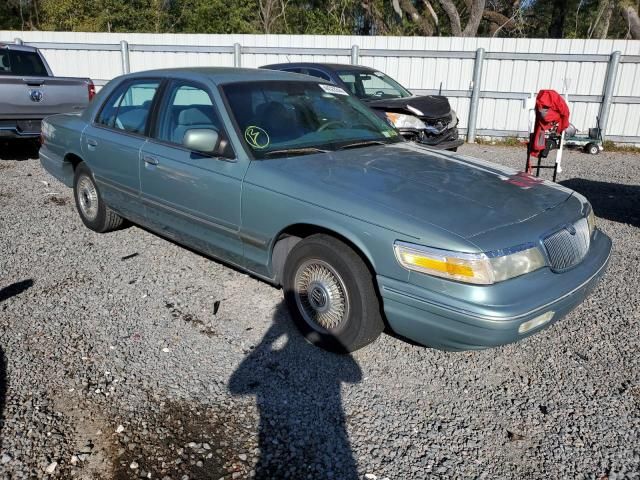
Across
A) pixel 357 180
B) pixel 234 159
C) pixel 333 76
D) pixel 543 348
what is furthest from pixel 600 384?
pixel 333 76

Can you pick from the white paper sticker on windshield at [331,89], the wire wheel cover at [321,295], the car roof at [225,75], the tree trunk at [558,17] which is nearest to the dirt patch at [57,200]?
the car roof at [225,75]

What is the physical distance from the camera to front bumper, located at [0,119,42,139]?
822 centimetres

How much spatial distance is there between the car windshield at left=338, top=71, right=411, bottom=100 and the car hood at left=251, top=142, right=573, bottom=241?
547 cm

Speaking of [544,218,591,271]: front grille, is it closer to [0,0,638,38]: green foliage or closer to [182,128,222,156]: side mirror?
[182,128,222,156]: side mirror

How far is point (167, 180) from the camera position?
423cm

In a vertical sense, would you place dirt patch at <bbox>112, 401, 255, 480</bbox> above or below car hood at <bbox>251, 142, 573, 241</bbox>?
below

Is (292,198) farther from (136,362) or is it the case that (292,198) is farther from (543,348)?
(543,348)

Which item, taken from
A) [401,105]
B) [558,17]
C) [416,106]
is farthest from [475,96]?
[558,17]

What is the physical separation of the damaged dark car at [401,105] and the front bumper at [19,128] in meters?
3.97

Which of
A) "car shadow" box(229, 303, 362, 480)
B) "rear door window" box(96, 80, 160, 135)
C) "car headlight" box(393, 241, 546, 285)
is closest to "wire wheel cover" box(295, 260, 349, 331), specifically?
"car shadow" box(229, 303, 362, 480)

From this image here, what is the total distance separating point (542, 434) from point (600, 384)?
2.19 ft

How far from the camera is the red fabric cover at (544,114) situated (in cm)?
714

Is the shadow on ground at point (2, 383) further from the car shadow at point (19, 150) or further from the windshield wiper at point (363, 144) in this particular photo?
the car shadow at point (19, 150)

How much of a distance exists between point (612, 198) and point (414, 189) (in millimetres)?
5460
